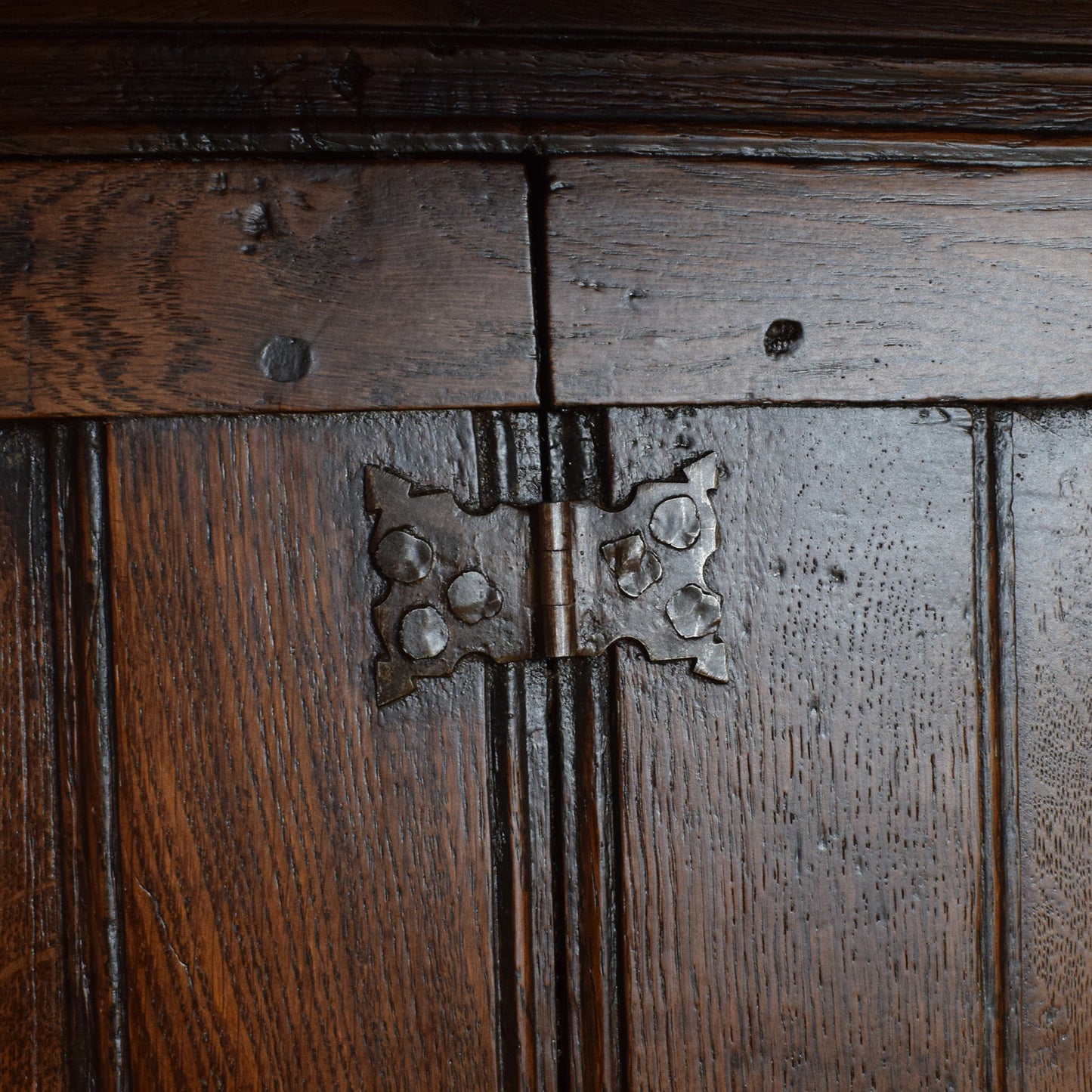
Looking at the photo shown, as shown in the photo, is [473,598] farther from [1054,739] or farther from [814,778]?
[1054,739]

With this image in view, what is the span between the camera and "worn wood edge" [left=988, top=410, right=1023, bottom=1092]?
1.80 ft

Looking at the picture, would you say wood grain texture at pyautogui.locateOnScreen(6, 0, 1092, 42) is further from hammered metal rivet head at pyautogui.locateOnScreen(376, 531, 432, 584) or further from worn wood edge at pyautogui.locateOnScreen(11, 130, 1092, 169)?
hammered metal rivet head at pyautogui.locateOnScreen(376, 531, 432, 584)

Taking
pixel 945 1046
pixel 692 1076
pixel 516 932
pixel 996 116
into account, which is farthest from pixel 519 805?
pixel 996 116

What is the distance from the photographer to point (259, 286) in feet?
1.62

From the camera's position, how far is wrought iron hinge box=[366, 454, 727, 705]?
51 centimetres

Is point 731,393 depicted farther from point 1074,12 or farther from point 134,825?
point 134,825

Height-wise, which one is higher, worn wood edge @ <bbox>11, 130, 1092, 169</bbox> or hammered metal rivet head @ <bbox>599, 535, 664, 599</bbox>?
worn wood edge @ <bbox>11, 130, 1092, 169</bbox>

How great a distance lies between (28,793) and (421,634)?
0.22 m

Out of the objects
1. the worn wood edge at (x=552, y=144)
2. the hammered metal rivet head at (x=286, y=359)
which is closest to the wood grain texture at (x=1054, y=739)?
the worn wood edge at (x=552, y=144)

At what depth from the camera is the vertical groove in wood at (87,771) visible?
0.49 meters

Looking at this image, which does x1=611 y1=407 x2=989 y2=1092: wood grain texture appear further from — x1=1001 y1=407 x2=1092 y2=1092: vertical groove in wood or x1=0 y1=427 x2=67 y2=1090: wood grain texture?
x1=0 y1=427 x2=67 y2=1090: wood grain texture

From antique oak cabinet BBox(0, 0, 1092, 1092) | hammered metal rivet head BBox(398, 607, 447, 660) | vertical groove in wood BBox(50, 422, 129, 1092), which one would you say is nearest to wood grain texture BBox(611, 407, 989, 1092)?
antique oak cabinet BBox(0, 0, 1092, 1092)

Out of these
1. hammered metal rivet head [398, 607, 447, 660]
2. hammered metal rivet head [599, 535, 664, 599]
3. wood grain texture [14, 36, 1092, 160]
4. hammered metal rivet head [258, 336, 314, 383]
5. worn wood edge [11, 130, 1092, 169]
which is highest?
wood grain texture [14, 36, 1092, 160]

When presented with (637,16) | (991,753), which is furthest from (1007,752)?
(637,16)
